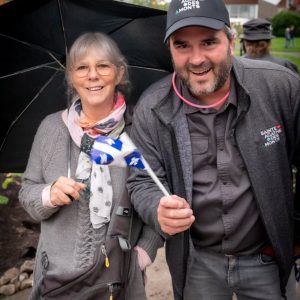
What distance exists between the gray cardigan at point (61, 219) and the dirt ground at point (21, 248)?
5.16ft

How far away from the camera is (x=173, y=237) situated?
233 centimetres

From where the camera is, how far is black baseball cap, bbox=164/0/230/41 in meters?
2.09

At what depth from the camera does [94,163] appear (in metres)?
2.32

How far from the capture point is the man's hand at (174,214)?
5.97ft

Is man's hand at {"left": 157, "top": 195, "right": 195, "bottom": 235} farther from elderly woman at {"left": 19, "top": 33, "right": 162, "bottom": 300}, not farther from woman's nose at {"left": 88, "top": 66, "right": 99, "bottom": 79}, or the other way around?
woman's nose at {"left": 88, "top": 66, "right": 99, "bottom": 79}

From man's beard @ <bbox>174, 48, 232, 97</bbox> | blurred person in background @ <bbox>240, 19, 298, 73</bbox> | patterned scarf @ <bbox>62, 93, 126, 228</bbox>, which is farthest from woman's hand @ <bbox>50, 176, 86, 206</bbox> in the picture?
blurred person in background @ <bbox>240, 19, 298, 73</bbox>

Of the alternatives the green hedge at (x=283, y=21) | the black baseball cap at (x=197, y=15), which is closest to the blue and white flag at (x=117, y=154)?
the black baseball cap at (x=197, y=15)

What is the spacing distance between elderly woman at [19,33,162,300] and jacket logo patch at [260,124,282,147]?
80cm

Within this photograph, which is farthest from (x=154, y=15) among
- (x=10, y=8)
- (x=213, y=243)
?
(x=213, y=243)

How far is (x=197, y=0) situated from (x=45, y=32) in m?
1.05

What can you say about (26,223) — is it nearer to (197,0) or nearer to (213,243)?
(213,243)

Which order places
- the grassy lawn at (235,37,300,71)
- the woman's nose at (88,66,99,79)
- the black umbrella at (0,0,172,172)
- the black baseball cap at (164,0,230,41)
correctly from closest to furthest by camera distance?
1. the black baseball cap at (164,0,230,41)
2. the woman's nose at (88,66,99,79)
3. the black umbrella at (0,0,172,172)
4. the grassy lawn at (235,37,300,71)

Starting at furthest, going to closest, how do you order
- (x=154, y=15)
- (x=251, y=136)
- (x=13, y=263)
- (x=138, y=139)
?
(x=13, y=263), (x=154, y=15), (x=138, y=139), (x=251, y=136)

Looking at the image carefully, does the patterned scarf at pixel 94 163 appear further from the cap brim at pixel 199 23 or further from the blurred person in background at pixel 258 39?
the blurred person in background at pixel 258 39
